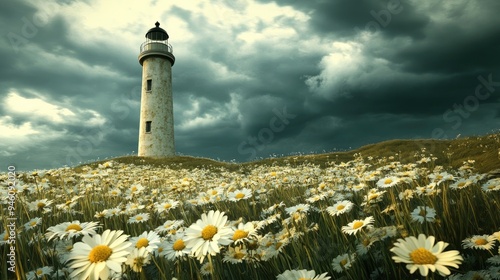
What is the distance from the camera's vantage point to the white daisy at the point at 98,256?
6.24 ft

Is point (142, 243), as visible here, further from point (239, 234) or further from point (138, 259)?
point (239, 234)

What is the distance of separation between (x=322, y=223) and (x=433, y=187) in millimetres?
1462

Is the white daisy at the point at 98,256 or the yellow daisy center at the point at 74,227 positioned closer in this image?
the white daisy at the point at 98,256

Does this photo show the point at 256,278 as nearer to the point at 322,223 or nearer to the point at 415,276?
the point at 415,276

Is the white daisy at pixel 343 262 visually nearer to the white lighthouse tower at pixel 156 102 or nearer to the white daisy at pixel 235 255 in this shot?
the white daisy at pixel 235 255

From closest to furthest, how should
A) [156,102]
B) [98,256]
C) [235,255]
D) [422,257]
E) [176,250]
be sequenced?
[422,257] < [98,256] < [176,250] < [235,255] < [156,102]

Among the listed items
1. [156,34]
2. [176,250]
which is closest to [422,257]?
[176,250]

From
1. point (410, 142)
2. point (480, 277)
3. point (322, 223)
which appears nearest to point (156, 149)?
point (410, 142)

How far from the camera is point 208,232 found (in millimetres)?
2365

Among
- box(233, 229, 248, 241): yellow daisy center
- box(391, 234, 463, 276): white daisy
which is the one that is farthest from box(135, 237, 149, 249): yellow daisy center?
box(391, 234, 463, 276): white daisy

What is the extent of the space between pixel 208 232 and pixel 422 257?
4.54ft

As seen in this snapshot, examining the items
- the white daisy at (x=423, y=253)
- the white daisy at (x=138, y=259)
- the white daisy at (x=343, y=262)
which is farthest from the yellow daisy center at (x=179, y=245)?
the white daisy at (x=423, y=253)

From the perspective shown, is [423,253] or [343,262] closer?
[423,253]

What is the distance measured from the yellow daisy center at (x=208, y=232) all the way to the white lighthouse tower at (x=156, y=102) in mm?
36873
